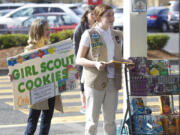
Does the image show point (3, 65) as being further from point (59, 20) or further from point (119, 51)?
point (119, 51)

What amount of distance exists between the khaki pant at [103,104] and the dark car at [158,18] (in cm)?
2388

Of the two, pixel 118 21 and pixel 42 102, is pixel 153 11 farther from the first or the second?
pixel 42 102

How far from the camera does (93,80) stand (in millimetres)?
5273

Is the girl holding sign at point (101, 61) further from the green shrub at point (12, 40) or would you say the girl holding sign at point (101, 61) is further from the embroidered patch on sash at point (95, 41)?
the green shrub at point (12, 40)

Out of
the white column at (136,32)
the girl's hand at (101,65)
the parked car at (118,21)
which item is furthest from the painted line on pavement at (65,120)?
the parked car at (118,21)

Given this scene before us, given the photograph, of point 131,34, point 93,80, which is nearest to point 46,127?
point 93,80

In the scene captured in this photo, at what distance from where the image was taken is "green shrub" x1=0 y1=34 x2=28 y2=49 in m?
15.8

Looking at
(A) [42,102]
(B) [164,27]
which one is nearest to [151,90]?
(A) [42,102]

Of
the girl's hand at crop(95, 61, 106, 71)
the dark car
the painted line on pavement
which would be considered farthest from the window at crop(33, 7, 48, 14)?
the girl's hand at crop(95, 61, 106, 71)

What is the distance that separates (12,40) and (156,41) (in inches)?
200

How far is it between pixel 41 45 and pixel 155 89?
1459 mm

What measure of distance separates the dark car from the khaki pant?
23.9 m

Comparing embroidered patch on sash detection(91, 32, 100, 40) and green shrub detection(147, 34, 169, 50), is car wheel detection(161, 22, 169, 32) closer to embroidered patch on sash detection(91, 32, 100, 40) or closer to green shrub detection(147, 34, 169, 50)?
green shrub detection(147, 34, 169, 50)

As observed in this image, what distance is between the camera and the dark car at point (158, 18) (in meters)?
28.8
